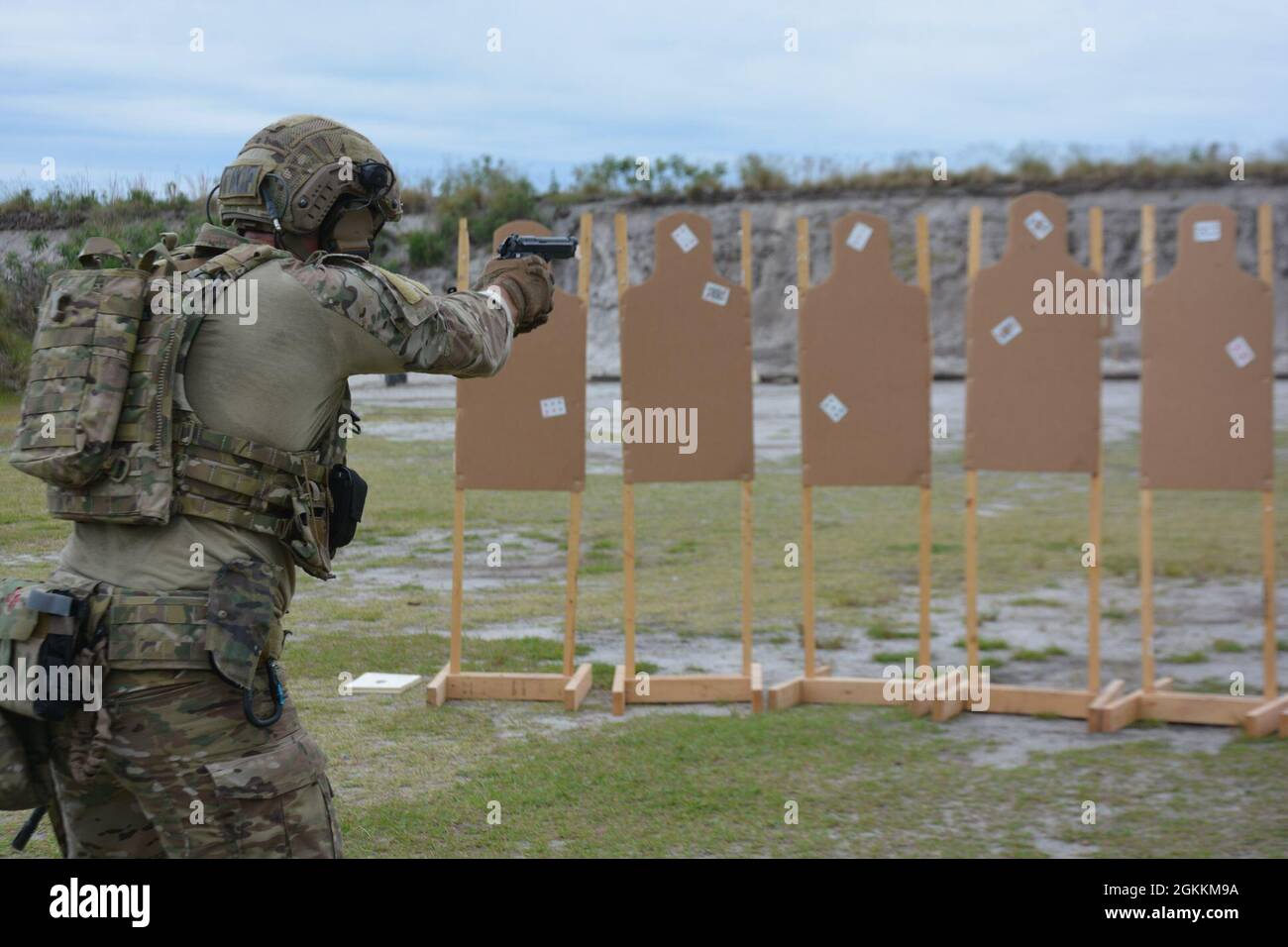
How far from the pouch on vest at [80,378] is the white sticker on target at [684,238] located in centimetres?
358

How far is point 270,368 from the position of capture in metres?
2.97

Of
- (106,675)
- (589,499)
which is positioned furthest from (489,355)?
(589,499)

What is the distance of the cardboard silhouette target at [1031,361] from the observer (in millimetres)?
6074

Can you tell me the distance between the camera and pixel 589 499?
12172 millimetres

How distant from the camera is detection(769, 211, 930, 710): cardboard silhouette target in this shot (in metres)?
6.18

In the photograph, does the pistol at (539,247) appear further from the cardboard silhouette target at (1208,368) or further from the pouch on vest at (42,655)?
the cardboard silhouette target at (1208,368)

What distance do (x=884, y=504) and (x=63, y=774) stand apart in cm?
1008

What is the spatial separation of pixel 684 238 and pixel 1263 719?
3.32m

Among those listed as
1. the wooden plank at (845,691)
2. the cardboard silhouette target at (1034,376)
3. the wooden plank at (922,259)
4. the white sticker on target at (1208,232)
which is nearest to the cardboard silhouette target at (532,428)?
the wooden plank at (845,691)

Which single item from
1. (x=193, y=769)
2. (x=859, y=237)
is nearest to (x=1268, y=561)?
(x=859, y=237)

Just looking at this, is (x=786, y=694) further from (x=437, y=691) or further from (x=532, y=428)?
(x=532, y=428)

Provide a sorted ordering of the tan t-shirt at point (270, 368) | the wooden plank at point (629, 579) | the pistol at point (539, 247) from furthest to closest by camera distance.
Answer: the wooden plank at point (629, 579)
the pistol at point (539, 247)
the tan t-shirt at point (270, 368)

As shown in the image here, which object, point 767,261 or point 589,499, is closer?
point 589,499
